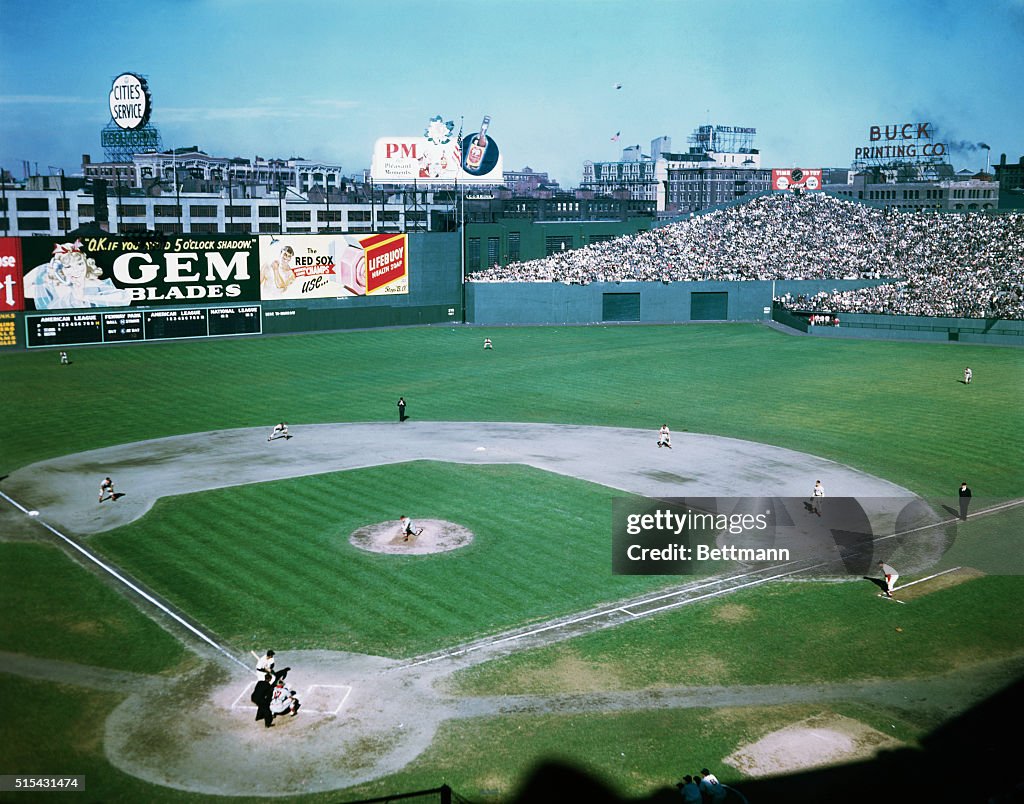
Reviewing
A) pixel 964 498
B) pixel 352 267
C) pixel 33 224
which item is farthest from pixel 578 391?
pixel 33 224

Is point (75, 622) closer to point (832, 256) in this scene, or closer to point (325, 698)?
point (325, 698)

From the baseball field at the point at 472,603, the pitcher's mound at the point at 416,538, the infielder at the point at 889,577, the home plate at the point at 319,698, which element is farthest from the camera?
the pitcher's mound at the point at 416,538

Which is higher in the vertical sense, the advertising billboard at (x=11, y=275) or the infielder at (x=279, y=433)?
the advertising billboard at (x=11, y=275)

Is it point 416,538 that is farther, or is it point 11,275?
point 11,275

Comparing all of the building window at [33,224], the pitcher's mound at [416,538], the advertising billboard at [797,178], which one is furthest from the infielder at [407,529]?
the building window at [33,224]

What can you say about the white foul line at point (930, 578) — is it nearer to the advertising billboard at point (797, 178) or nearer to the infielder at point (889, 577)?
the infielder at point (889, 577)

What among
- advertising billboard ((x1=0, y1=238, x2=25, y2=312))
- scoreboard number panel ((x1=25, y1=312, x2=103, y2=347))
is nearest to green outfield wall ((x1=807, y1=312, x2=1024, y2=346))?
scoreboard number panel ((x1=25, y1=312, x2=103, y2=347))
